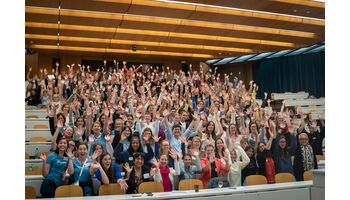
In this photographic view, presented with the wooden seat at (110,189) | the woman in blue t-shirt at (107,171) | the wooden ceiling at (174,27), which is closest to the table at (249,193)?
the wooden seat at (110,189)

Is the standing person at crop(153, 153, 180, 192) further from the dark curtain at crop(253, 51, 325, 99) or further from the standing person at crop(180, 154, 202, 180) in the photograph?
the dark curtain at crop(253, 51, 325, 99)

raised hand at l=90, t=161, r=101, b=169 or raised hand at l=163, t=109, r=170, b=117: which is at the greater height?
raised hand at l=163, t=109, r=170, b=117

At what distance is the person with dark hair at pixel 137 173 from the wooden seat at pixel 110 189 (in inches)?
4.4

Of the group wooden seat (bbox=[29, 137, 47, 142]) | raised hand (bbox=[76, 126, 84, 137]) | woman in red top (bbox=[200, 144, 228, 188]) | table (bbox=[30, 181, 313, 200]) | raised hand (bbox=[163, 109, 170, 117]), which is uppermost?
raised hand (bbox=[163, 109, 170, 117])

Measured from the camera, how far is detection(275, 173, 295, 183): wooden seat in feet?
18.0

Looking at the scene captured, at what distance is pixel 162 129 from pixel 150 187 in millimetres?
724

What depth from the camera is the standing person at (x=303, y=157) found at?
5.62 meters

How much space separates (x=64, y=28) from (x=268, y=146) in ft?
10.2

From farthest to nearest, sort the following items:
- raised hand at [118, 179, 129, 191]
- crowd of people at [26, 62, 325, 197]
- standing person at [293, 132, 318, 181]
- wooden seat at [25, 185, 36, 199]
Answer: standing person at [293, 132, 318, 181] → raised hand at [118, 179, 129, 191] → crowd of people at [26, 62, 325, 197] → wooden seat at [25, 185, 36, 199]

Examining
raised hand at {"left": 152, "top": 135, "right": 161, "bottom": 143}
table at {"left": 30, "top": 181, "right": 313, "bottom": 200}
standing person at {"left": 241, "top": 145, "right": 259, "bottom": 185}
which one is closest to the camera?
table at {"left": 30, "top": 181, "right": 313, "bottom": 200}

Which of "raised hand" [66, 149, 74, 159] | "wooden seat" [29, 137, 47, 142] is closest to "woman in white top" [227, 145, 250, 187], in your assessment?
"raised hand" [66, 149, 74, 159]

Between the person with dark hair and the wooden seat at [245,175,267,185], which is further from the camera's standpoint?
the wooden seat at [245,175,267,185]

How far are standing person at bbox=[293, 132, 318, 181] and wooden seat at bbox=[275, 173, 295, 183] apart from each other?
86 mm

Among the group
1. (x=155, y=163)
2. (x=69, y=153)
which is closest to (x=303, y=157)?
(x=155, y=163)
